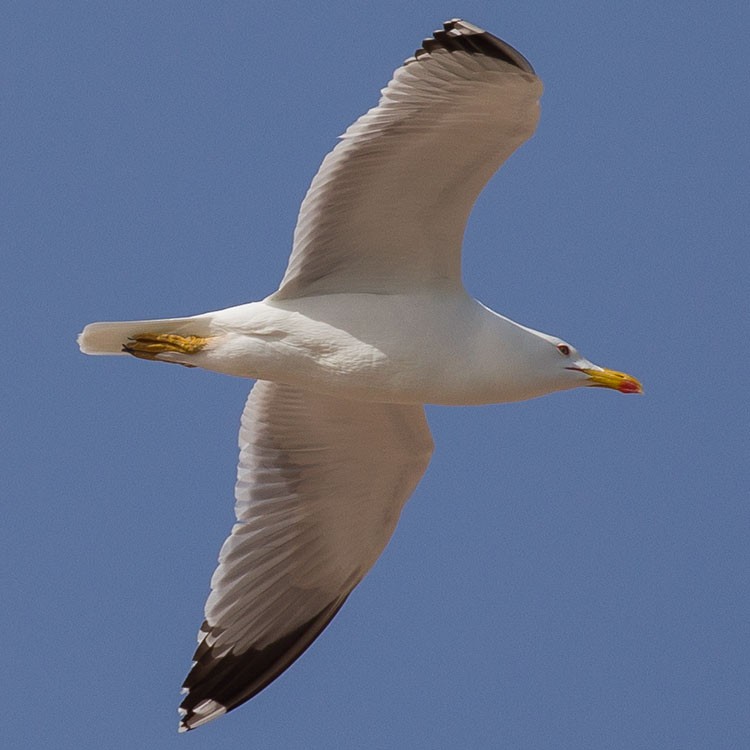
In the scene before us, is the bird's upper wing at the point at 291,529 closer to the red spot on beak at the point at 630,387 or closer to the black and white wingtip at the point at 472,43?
the red spot on beak at the point at 630,387

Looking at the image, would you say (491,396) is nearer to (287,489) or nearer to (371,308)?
(371,308)

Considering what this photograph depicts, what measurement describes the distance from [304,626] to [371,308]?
213 cm

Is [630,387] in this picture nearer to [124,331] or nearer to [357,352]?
[357,352]

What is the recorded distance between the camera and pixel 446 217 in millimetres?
8852

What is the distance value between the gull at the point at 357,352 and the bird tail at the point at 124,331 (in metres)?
0.01

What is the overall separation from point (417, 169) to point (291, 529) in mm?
2538

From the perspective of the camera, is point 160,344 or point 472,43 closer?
point 472,43

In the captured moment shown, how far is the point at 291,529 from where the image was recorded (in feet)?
33.7

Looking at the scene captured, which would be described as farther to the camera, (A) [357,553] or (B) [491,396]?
(A) [357,553]

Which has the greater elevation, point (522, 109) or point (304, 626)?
point (522, 109)

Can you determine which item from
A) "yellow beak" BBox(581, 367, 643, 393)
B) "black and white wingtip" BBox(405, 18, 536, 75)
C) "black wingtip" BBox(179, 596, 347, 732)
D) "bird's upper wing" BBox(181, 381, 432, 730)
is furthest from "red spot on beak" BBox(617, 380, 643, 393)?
"black wingtip" BBox(179, 596, 347, 732)

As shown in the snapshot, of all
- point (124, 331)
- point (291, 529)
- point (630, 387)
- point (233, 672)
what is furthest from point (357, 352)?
point (233, 672)

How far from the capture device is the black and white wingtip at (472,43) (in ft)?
26.1

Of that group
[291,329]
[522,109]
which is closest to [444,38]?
[522,109]
